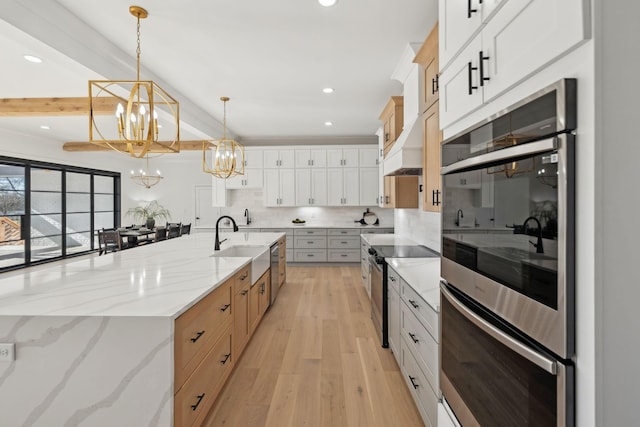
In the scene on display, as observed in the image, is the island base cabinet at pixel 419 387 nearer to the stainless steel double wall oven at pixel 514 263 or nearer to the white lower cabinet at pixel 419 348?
the white lower cabinet at pixel 419 348

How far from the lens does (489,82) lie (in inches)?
42.6

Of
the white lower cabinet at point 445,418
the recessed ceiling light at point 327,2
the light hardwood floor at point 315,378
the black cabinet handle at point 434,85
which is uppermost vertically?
the recessed ceiling light at point 327,2

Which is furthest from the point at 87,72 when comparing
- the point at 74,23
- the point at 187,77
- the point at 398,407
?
the point at 398,407

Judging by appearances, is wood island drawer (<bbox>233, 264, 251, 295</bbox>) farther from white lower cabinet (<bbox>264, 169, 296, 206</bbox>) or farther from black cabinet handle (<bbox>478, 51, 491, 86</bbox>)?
white lower cabinet (<bbox>264, 169, 296, 206</bbox>)

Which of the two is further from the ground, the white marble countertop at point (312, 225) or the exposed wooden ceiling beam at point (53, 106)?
the exposed wooden ceiling beam at point (53, 106)

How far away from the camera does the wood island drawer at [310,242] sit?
22.4ft

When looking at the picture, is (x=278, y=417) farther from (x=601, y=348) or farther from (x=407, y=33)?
(x=407, y=33)

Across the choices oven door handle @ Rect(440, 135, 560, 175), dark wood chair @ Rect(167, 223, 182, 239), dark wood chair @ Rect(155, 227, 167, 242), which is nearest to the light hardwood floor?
oven door handle @ Rect(440, 135, 560, 175)

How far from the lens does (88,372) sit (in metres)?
1.47

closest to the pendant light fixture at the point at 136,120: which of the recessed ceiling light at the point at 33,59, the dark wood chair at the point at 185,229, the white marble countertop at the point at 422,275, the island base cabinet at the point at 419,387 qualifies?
the recessed ceiling light at the point at 33,59

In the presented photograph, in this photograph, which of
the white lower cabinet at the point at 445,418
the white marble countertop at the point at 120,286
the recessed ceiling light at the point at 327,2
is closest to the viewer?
the white lower cabinet at the point at 445,418

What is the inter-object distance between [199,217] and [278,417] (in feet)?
26.7

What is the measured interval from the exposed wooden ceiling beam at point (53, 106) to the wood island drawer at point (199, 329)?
145 inches

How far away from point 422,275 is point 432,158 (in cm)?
99
